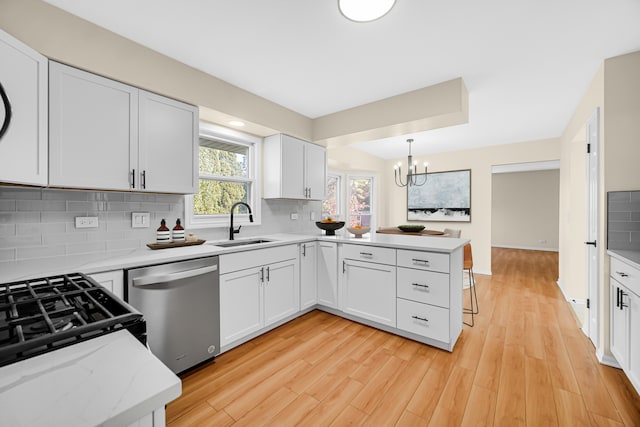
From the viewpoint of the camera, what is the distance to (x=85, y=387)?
0.50 metres

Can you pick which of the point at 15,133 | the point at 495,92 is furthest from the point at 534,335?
the point at 15,133

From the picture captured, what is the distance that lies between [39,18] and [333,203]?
4.44m

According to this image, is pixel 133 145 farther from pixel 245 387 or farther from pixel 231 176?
pixel 245 387

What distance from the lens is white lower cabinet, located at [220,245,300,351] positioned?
88.0 inches

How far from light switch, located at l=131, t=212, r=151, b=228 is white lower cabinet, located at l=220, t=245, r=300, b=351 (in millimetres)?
733

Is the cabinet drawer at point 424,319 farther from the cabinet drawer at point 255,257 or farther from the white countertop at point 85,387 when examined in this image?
the white countertop at point 85,387

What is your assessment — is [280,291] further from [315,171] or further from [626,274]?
[626,274]

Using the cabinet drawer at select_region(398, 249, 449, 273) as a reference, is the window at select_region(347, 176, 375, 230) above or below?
above

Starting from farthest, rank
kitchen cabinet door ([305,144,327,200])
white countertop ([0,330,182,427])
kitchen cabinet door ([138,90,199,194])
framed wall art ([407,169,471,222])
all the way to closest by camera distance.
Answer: framed wall art ([407,169,471,222]) → kitchen cabinet door ([305,144,327,200]) → kitchen cabinet door ([138,90,199,194]) → white countertop ([0,330,182,427])

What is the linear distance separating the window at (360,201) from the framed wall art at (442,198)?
2.87 feet

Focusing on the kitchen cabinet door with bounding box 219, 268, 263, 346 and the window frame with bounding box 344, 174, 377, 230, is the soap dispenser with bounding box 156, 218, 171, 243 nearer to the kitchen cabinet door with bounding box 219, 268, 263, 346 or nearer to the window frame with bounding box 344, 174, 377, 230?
the kitchen cabinet door with bounding box 219, 268, 263, 346

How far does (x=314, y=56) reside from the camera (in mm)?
2252

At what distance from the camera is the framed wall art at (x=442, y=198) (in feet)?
17.8

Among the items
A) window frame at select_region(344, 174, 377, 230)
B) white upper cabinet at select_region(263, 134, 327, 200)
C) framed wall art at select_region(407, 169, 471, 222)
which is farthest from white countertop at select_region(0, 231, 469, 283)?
framed wall art at select_region(407, 169, 471, 222)
